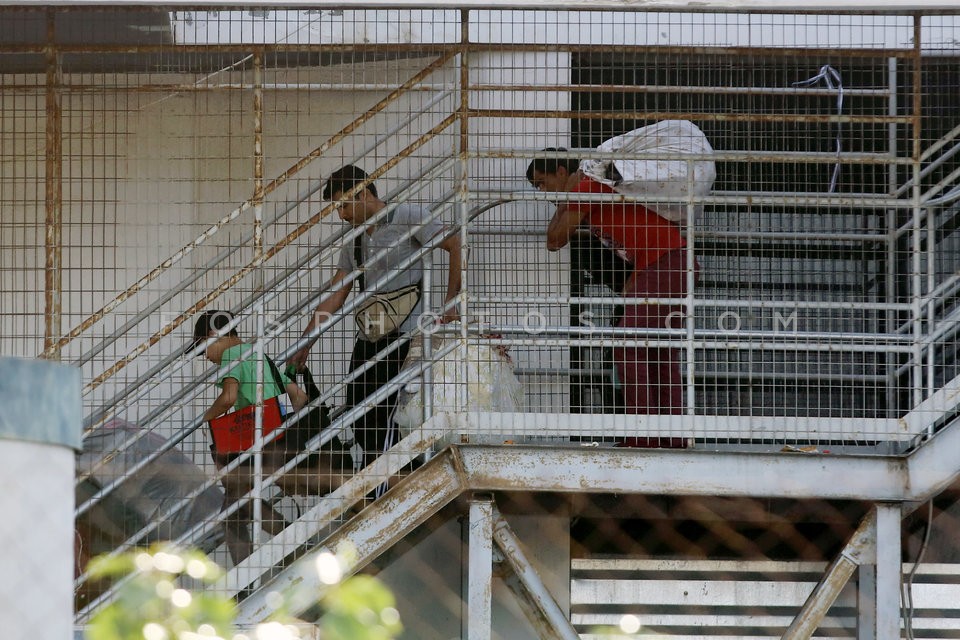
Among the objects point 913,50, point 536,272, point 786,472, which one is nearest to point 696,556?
point 786,472

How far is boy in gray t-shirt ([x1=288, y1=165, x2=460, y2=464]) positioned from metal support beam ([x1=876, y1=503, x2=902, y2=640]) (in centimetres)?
226

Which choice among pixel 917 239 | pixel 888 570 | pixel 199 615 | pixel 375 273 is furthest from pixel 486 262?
pixel 199 615

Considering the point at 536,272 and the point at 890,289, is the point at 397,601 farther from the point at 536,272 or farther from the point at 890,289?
the point at 890,289

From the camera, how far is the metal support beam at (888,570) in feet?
20.5

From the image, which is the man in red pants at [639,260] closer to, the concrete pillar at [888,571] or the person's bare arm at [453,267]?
the person's bare arm at [453,267]

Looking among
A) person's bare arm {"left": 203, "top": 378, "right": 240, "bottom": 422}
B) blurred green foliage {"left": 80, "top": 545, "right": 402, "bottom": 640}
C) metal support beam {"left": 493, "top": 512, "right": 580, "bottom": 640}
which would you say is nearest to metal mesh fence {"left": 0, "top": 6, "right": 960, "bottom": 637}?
person's bare arm {"left": 203, "top": 378, "right": 240, "bottom": 422}

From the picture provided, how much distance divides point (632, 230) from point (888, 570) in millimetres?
2000

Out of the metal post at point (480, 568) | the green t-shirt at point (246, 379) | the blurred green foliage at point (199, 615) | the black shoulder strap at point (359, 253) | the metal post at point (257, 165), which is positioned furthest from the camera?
the black shoulder strap at point (359, 253)

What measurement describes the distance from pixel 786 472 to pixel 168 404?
2887 mm

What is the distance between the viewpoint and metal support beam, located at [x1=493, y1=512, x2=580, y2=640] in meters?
6.35

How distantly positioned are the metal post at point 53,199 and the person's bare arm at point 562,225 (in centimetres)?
232

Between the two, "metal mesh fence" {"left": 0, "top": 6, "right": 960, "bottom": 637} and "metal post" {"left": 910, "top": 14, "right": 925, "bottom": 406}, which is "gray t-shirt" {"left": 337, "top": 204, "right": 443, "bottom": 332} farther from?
"metal post" {"left": 910, "top": 14, "right": 925, "bottom": 406}

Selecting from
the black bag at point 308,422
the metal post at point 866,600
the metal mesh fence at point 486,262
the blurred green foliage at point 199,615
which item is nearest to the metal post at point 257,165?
the metal mesh fence at point 486,262

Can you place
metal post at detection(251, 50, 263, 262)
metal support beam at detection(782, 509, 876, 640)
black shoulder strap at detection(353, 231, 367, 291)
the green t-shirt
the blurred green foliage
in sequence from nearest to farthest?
the blurred green foliage, metal post at detection(251, 50, 263, 262), metal support beam at detection(782, 509, 876, 640), the green t-shirt, black shoulder strap at detection(353, 231, 367, 291)
